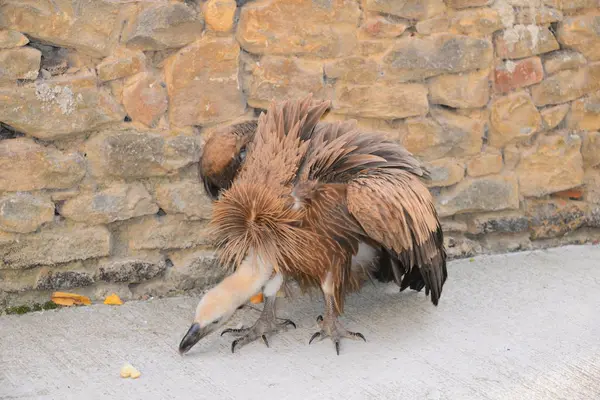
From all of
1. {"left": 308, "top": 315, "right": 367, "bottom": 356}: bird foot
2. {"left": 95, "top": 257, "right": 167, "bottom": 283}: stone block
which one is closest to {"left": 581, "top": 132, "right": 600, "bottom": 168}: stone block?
{"left": 308, "top": 315, "right": 367, "bottom": 356}: bird foot

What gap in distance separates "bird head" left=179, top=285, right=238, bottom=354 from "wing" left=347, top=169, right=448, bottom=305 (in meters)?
0.60

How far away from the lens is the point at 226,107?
3.74 metres

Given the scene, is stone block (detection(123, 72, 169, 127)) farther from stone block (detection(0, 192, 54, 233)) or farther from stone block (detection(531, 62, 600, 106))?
stone block (detection(531, 62, 600, 106))

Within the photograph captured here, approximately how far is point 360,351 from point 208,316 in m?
0.64

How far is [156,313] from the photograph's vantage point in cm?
369

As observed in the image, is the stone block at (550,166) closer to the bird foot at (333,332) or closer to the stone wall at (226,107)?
the stone wall at (226,107)

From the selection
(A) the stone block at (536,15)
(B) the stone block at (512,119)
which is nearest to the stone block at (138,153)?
(B) the stone block at (512,119)

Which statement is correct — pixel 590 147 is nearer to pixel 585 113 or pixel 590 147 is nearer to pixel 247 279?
pixel 585 113

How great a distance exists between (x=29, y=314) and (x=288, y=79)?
1.56 meters

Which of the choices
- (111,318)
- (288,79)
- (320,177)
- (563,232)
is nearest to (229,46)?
(288,79)

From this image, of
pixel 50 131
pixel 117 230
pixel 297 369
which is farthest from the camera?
pixel 117 230

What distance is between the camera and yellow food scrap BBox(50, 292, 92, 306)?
3691 millimetres

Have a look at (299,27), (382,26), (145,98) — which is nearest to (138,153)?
(145,98)

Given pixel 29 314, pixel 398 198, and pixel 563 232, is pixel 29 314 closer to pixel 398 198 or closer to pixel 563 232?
pixel 398 198
